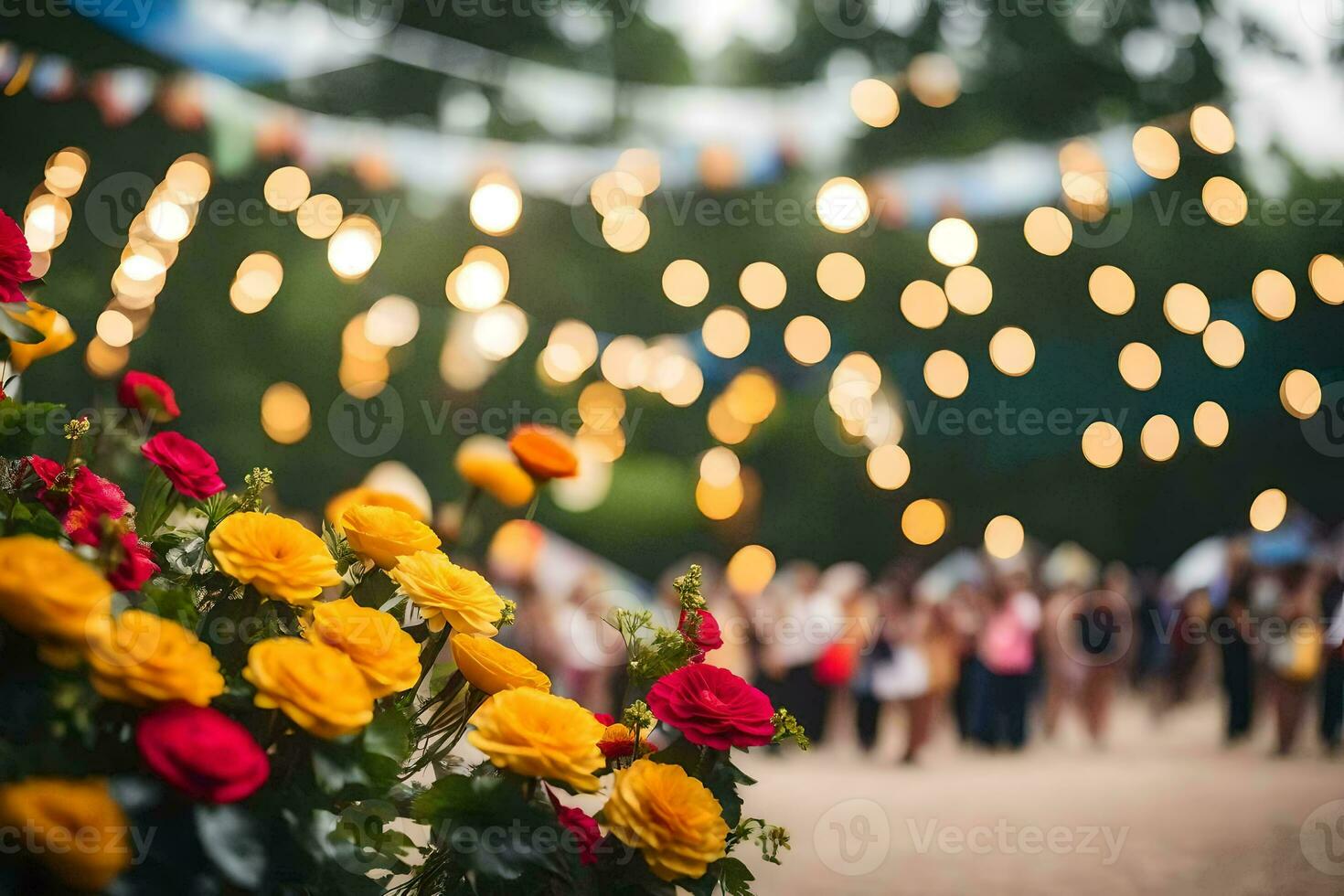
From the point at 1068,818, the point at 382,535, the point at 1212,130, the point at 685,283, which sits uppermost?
the point at 1212,130

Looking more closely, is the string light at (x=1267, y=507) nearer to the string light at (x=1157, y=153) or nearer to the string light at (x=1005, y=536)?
the string light at (x=1005, y=536)

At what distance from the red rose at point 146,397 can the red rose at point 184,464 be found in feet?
0.05

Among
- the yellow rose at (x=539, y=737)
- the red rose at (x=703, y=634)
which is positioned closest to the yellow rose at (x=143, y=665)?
the yellow rose at (x=539, y=737)

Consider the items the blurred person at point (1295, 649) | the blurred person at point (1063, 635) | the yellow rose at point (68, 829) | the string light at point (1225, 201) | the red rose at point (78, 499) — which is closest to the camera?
the yellow rose at point (68, 829)

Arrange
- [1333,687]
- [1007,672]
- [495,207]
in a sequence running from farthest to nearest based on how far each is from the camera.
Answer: [1007,672]
[1333,687]
[495,207]

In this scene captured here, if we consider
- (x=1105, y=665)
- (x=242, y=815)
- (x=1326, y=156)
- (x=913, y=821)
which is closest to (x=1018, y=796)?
(x=913, y=821)

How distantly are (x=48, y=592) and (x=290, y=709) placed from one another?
8 centimetres

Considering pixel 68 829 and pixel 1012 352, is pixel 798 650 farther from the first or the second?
pixel 68 829

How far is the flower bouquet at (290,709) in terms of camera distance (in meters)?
0.29

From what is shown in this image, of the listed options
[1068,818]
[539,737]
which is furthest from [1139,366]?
[539,737]

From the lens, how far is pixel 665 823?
0.36 m

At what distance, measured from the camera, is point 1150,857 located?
6.14ft

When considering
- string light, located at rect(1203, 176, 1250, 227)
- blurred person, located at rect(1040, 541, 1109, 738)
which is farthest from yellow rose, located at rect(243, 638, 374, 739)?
blurred person, located at rect(1040, 541, 1109, 738)

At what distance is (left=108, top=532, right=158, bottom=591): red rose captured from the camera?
340mm
